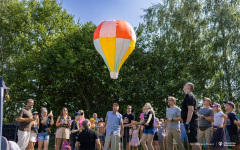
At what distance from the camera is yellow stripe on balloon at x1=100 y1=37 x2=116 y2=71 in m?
13.3

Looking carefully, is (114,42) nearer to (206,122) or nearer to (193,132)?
(206,122)

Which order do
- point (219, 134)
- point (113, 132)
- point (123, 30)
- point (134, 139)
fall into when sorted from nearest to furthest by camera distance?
point (219, 134)
point (113, 132)
point (134, 139)
point (123, 30)

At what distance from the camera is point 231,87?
19.7 metres

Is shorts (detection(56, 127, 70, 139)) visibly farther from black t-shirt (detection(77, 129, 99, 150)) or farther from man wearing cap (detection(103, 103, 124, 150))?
black t-shirt (detection(77, 129, 99, 150))

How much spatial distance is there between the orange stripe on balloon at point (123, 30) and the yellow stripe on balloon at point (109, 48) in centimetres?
43

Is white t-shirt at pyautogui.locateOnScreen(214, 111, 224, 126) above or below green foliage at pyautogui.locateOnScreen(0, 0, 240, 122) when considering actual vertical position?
below

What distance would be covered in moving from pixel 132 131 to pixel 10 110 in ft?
60.7

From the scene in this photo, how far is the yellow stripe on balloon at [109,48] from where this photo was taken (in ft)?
43.6

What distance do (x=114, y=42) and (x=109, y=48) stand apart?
0.42 m

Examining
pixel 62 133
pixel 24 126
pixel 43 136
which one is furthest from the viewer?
pixel 62 133

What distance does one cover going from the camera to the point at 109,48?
13367 millimetres

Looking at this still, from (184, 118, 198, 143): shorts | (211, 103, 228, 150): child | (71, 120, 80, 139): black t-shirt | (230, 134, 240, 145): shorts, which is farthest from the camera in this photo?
(71, 120, 80, 139): black t-shirt

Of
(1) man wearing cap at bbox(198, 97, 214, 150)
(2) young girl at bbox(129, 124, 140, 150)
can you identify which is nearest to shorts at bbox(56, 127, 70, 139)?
(2) young girl at bbox(129, 124, 140, 150)

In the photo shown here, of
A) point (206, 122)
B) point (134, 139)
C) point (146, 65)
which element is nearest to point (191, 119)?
point (206, 122)
